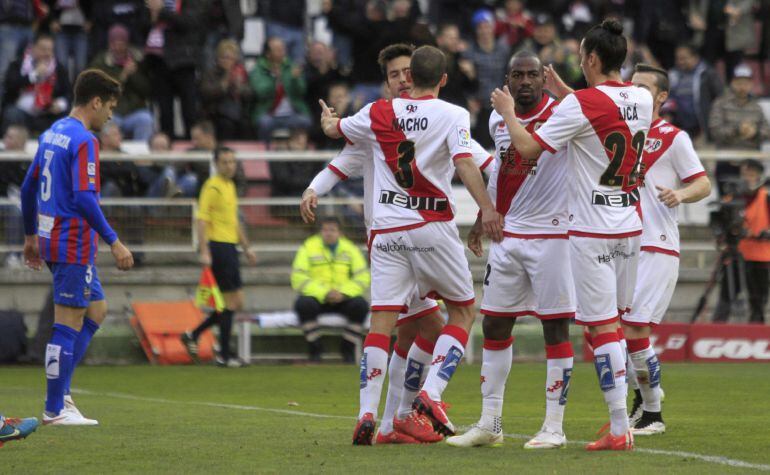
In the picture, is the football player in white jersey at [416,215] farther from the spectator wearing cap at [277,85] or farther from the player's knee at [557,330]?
the spectator wearing cap at [277,85]

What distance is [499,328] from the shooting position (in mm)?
8578

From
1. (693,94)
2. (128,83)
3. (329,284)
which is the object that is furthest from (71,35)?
(693,94)

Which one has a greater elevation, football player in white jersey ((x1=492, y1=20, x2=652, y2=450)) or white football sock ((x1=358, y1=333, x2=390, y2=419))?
football player in white jersey ((x1=492, y1=20, x2=652, y2=450))

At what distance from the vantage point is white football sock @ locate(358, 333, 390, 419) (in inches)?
332

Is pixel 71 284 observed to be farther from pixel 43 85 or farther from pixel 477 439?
pixel 43 85

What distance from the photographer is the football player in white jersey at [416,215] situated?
28.0 ft

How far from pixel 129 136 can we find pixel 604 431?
12191 mm

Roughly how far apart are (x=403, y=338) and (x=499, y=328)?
2.86 feet

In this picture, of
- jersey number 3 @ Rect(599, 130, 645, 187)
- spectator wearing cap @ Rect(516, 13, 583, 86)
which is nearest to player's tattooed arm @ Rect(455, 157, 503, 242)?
jersey number 3 @ Rect(599, 130, 645, 187)

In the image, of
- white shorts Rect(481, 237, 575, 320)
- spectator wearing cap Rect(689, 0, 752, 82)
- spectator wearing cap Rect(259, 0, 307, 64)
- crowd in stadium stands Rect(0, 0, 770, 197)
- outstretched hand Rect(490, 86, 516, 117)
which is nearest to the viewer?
outstretched hand Rect(490, 86, 516, 117)

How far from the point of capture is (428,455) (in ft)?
26.4

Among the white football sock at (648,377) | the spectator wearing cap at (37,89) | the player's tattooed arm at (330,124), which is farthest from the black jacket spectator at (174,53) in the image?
the white football sock at (648,377)

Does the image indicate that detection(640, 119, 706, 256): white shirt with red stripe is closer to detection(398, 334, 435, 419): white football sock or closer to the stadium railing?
detection(398, 334, 435, 419): white football sock

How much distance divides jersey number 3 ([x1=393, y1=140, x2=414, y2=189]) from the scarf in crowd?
11.5 m
